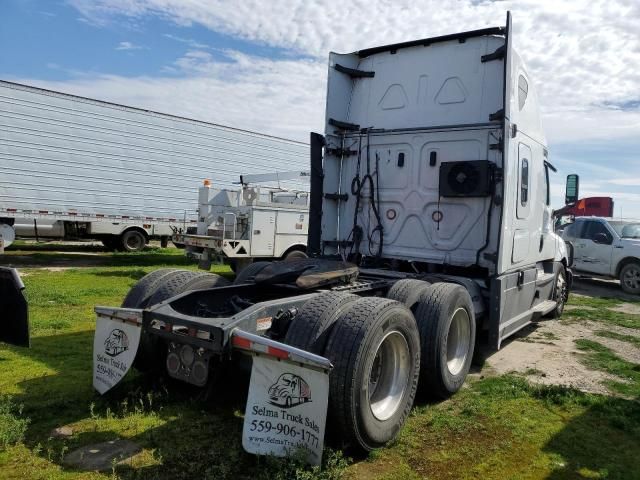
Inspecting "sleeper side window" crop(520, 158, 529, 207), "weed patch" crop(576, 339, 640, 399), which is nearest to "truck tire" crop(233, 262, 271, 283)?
"sleeper side window" crop(520, 158, 529, 207)

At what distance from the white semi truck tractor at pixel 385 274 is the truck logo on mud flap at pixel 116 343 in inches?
0.6

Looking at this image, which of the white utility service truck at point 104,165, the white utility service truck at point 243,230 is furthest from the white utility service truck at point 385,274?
the white utility service truck at point 104,165

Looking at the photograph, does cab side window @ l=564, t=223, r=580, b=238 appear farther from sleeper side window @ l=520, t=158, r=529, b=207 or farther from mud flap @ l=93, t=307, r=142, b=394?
mud flap @ l=93, t=307, r=142, b=394

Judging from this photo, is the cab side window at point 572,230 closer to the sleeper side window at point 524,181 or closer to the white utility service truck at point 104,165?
the sleeper side window at point 524,181

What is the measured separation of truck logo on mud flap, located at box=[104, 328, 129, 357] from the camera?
148 inches

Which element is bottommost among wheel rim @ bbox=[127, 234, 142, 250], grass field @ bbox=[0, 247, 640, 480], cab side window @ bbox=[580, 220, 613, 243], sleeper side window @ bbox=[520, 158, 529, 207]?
grass field @ bbox=[0, 247, 640, 480]

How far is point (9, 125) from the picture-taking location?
44.5 feet

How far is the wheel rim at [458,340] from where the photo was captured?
16.3ft

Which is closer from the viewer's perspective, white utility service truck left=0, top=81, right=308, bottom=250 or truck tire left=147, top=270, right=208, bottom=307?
truck tire left=147, top=270, right=208, bottom=307

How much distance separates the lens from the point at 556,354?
649cm

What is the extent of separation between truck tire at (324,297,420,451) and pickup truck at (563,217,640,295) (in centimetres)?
1076

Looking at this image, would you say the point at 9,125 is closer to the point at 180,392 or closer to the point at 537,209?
the point at 180,392

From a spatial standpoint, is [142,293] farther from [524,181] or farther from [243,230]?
[243,230]

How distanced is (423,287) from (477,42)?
3.08 metres
